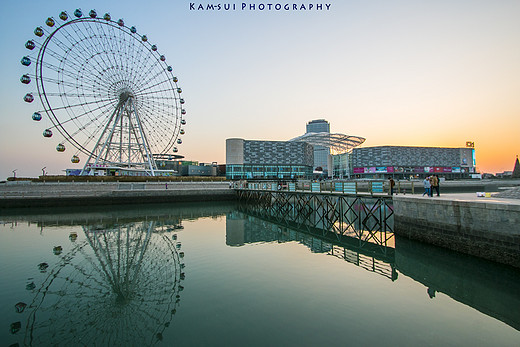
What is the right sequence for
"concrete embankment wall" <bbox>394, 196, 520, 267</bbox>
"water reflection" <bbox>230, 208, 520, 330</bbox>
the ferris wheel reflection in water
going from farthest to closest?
"concrete embankment wall" <bbox>394, 196, 520, 267</bbox> < "water reflection" <bbox>230, 208, 520, 330</bbox> < the ferris wheel reflection in water

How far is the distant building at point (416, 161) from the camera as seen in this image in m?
140

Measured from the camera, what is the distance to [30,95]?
113 feet

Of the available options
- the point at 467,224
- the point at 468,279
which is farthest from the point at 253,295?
the point at 467,224

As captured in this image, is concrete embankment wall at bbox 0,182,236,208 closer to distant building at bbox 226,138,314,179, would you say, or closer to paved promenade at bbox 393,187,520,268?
paved promenade at bbox 393,187,520,268

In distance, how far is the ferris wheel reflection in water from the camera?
286 inches

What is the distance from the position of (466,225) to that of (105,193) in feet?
150

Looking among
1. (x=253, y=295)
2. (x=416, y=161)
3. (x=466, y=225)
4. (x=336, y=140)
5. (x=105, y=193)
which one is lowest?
(x=253, y=295)

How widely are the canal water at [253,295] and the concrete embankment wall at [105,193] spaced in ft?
84.1

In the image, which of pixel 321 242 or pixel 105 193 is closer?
pixel 321 242

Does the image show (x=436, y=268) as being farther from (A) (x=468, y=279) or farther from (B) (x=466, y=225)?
(B) (x=466, y=225)

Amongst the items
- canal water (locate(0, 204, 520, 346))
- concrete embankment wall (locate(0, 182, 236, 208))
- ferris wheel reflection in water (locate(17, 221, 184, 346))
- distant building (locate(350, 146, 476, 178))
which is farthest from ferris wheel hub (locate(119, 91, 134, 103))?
distant building (locate(350, 146, 476, 178))

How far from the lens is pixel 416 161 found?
141375 mm

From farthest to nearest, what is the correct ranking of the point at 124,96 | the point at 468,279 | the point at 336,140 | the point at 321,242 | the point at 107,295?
the point at 336,140
the point at 124,96
the point at 321,242
the point at 468,279
the point at 107,295

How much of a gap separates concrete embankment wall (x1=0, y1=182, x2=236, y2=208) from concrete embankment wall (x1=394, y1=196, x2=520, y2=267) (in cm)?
3685
